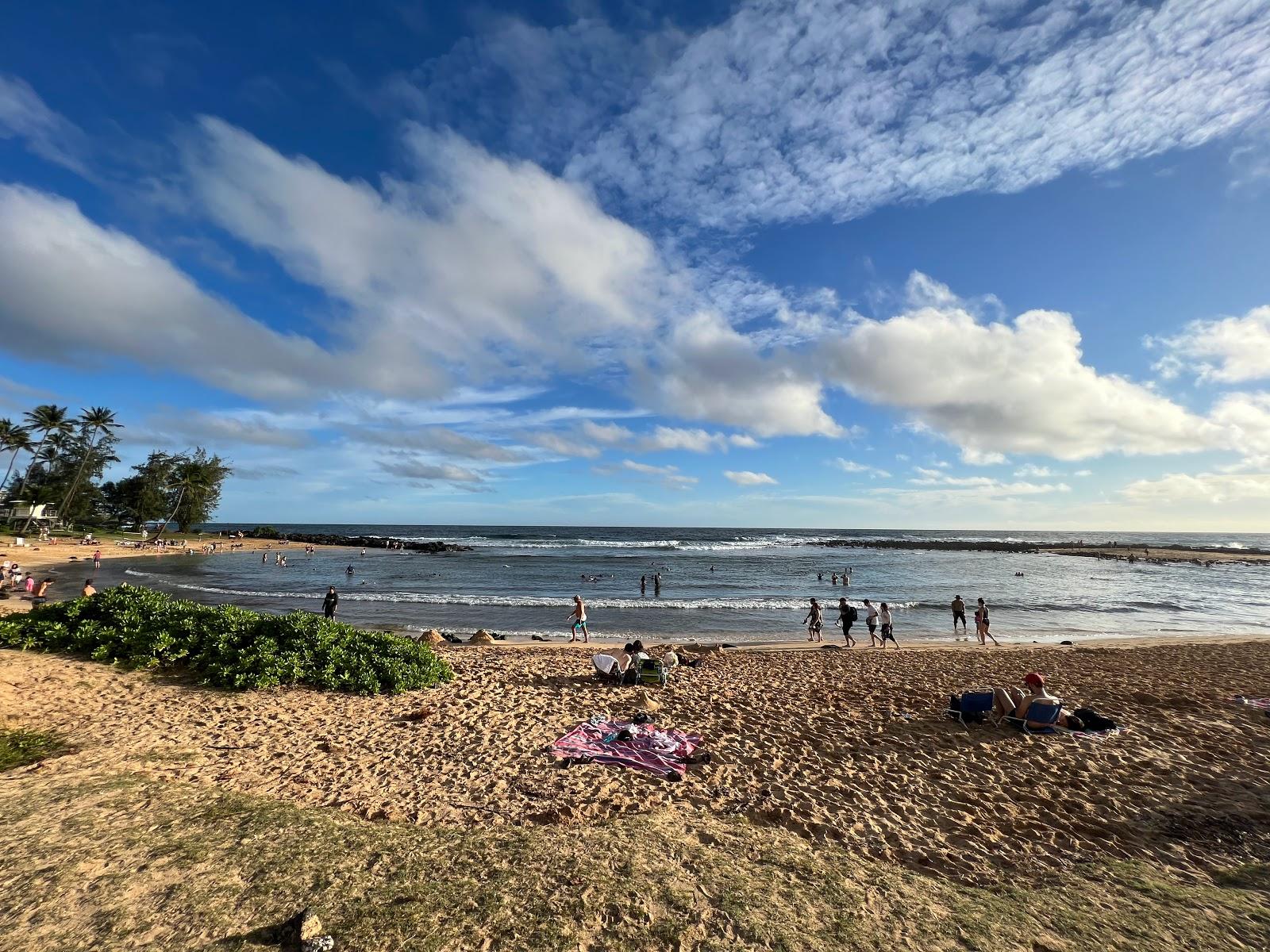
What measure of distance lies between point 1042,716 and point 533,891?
8.68 metres

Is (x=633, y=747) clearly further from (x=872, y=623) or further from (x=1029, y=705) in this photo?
(x=872, y=623)

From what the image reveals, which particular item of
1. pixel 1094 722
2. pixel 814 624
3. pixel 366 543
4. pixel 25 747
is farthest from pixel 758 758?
pixel 366 543

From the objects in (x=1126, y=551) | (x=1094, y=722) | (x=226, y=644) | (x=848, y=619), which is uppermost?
(x=1126, y=551)

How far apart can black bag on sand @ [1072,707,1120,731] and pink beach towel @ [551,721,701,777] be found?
6.45m

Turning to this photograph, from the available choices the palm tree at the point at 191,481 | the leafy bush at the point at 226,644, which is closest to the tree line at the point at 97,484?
the palm tree at the point at 191,481

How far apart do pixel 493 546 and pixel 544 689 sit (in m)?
79.5

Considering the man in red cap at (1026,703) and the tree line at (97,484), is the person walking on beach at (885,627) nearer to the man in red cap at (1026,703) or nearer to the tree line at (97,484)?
the man in red cap at (1026,703)

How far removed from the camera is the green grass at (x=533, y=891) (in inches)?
163

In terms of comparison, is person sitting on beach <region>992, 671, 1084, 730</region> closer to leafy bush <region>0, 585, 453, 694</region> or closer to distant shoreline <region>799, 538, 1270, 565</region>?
leafy bush <region>0, 585, 453, 694</region>

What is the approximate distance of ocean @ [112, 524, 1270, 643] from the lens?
80.1 feet

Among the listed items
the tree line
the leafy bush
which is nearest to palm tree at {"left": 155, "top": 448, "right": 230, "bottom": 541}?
the tree line

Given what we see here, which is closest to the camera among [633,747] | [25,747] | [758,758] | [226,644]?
[25,747]

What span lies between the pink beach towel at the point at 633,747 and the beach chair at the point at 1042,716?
5.45 meters

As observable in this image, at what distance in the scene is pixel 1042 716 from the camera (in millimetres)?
9133
